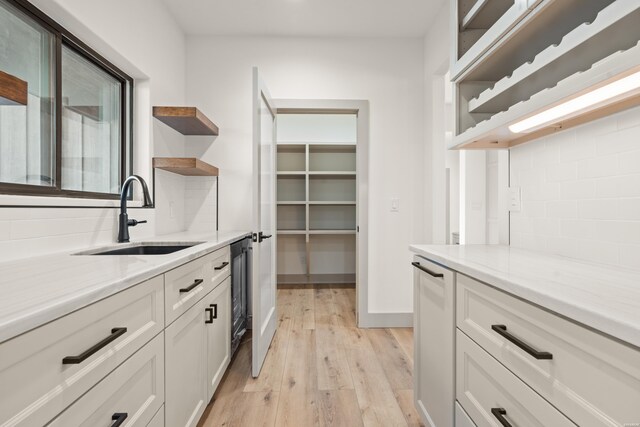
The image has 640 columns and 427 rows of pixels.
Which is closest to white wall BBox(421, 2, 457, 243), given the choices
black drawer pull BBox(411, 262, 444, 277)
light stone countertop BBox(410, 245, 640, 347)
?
black drawer pull BBox(411, 262, 444, 277)

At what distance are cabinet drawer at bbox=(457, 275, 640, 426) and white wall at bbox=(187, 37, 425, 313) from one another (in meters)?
2.02

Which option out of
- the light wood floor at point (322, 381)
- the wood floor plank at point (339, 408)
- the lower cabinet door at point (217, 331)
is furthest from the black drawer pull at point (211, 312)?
the wood floor plank at point (339, 408)

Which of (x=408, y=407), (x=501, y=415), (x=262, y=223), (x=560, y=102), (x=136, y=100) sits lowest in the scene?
(x=408, y=407)

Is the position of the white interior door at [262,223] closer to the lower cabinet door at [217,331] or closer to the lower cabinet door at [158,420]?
the lower cabinet door at [217,331]

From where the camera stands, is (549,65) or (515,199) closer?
(549,65)

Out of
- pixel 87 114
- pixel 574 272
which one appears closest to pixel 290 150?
pixel 87 114

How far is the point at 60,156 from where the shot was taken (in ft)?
5.37

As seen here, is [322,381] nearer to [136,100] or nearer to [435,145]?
[435,145]

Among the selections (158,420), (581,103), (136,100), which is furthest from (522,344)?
(136,100)

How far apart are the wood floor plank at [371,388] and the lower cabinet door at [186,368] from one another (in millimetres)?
829

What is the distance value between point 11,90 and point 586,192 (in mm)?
1920

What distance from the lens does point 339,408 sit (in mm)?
1784

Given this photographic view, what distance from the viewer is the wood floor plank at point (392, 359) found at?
6.76 ft

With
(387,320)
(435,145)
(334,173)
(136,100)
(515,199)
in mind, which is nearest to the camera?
(515,199)
